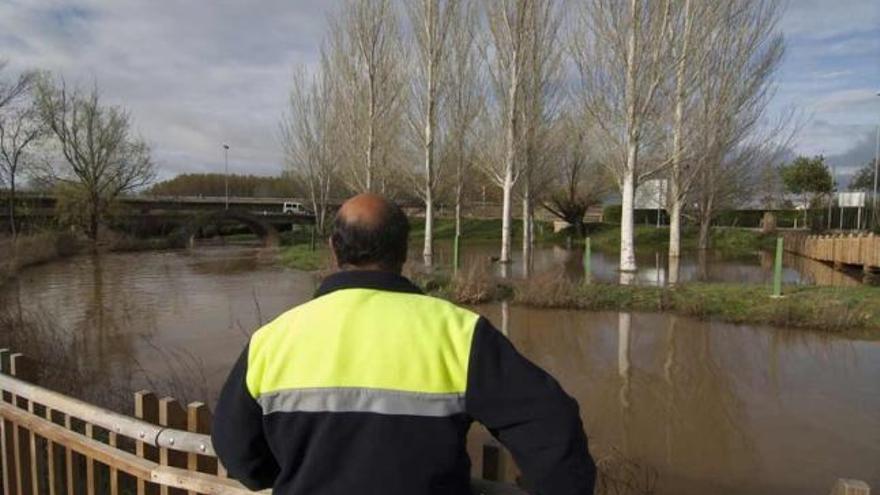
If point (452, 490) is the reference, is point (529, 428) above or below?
above

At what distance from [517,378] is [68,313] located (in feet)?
53.6

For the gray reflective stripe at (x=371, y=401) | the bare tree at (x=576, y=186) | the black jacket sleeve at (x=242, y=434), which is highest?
the bare tree at (x=576, y=186)

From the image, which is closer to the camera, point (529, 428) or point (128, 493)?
point (529, 428)

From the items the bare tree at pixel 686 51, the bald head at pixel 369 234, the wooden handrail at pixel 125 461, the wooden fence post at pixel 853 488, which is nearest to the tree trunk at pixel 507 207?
the bare tree at pixel 686 51

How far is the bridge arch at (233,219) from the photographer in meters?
45.1

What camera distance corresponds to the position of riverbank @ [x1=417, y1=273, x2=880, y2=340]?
1193 centimetres

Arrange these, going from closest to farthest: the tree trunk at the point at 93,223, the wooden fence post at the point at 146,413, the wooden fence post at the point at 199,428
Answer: the wooden fence post at the point at 199,428, the wooden fence post at the point at 146,413, the tree trunk at the point at 93,223

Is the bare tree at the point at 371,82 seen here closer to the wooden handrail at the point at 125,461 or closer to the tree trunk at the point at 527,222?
the tree trunk at the point at 527,222

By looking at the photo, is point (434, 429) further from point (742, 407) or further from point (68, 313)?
point (68, 313)

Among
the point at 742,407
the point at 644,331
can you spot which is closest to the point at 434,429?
the point at 742,407

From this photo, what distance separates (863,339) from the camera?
11.2 metres

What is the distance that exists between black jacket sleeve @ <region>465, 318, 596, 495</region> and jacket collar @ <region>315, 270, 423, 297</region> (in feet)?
0.97

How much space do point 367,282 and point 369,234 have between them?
0.15m

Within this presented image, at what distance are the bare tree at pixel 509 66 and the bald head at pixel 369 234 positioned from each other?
67.3 ft
